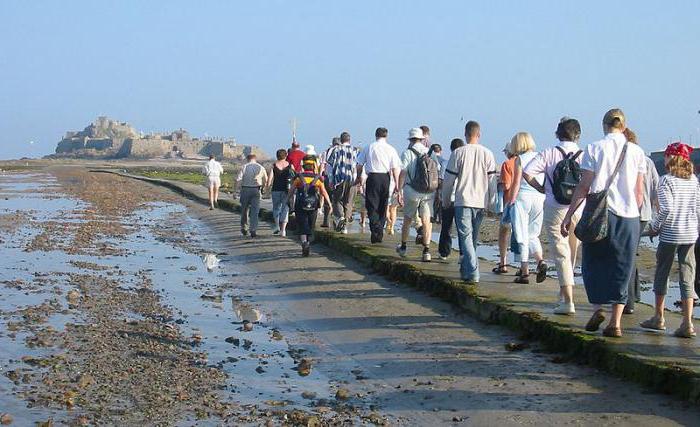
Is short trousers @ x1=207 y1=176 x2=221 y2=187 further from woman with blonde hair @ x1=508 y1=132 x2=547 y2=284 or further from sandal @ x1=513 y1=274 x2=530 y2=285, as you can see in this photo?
woman with blonde hair @ x1=508 y1=132 x2=547 y2=284

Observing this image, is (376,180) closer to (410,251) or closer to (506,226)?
(410,251)

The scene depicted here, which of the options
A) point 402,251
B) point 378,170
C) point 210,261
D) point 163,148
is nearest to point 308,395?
point 402,251

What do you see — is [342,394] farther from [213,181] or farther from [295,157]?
[213,181]

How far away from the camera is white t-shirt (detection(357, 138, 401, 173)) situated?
47.8ft

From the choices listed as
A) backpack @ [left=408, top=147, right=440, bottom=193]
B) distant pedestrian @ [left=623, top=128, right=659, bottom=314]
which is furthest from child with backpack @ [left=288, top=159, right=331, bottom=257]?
distant pedestrian @ [left=623, top=128, right=659, bottom=314]

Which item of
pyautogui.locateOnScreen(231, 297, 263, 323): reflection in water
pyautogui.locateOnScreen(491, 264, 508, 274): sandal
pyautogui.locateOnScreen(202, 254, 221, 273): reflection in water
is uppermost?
pyautogui.locateOnScreen(491, 264, 508, 274): sandal

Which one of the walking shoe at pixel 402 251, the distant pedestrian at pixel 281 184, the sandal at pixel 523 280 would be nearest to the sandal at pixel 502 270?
the sandal at pixel 523 280

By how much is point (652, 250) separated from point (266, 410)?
1537cm

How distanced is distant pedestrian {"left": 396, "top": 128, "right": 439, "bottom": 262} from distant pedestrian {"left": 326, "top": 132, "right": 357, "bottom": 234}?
A: 3.13 m

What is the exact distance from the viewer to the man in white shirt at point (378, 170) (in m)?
14.6

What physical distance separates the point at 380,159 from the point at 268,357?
6811mm

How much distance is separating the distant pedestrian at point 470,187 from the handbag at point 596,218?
129 inches

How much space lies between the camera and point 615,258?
24.5 ft

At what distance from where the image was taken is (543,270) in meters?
9.99
